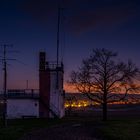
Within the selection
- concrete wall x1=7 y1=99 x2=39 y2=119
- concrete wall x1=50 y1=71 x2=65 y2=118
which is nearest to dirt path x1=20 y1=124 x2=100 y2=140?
concrete wall x1=50 y1=71 x2=65 y2=118

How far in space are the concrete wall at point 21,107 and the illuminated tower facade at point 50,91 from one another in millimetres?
1106

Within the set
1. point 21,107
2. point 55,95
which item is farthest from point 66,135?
point 21,107

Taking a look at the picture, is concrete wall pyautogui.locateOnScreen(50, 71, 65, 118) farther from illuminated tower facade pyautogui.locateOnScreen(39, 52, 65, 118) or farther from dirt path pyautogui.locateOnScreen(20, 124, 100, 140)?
dirt path pyautogui.locateOnScreen(20, 124, 100, 140)

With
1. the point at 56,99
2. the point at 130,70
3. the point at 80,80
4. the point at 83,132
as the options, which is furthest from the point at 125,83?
the point at 83,132

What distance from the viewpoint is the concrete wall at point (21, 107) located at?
189 ft

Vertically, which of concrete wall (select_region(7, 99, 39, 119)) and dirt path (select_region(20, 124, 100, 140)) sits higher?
concrete wall (select_region(7, 99, 39, 119))

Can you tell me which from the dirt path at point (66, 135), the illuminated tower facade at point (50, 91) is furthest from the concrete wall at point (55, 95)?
the dirt path at point (66, 135)

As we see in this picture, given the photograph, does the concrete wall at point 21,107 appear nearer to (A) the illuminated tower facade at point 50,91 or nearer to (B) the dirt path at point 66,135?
(A) the illuminated tower facade at point 50,91

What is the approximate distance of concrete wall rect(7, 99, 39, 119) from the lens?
→ 57531 mm

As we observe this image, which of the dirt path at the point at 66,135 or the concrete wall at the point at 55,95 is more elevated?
the concrete wall at the point at 55,95

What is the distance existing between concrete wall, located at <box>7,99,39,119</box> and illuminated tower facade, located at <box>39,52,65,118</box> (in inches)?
43.5

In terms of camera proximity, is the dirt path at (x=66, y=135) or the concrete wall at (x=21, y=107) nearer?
the dirt path at (x=66, y=135)

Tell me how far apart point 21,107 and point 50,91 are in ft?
16.2

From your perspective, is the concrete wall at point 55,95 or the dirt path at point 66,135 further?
the concrete wall at point 55,95
